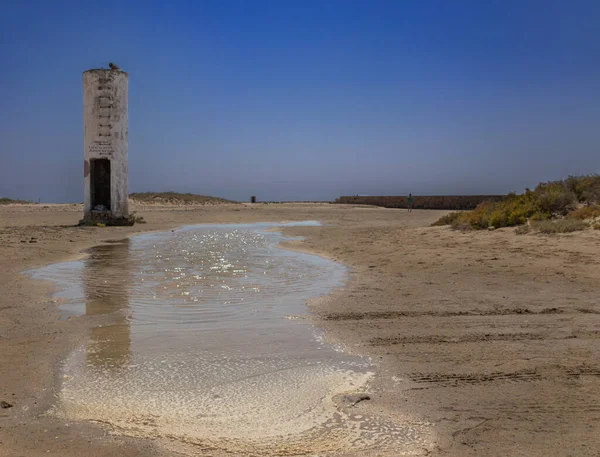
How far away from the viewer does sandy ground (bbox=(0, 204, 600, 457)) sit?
8.90ft

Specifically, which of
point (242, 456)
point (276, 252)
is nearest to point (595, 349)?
point (242, 456)

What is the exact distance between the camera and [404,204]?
42.3 metres

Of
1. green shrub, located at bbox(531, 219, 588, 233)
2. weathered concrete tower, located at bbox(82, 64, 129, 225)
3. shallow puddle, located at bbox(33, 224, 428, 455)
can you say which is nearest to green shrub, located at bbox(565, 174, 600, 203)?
green shrub, located at bbox(531, 219, 588, 233)

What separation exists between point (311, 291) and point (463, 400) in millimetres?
3814

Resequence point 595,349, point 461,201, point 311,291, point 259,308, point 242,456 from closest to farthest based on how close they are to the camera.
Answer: point 242,456 < point 595,349 < point 259,308 < point 311,291 < point 461,201

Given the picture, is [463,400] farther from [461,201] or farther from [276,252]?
[461,201]

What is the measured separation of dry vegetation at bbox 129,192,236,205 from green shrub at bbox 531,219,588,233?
29520mm

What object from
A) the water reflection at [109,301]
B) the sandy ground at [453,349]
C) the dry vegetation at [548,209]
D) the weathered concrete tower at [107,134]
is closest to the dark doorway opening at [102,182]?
the weathered concrete tower at [107,134]

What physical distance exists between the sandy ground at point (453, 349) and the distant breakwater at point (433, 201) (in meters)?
28.7

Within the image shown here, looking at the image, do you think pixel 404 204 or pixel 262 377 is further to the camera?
pixel 404 204

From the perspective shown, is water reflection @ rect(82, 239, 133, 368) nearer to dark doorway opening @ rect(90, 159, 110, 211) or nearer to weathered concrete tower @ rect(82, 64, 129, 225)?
weathered concrete tower @ rect(82, 64, 129, 225)

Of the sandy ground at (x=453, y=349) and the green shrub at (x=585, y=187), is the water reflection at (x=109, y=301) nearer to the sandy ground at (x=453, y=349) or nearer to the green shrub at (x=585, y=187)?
the sandy ground at (x=453, y=349)

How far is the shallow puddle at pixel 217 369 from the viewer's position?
2.81 meters

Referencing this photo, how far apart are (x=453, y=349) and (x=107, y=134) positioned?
17.0 meters
